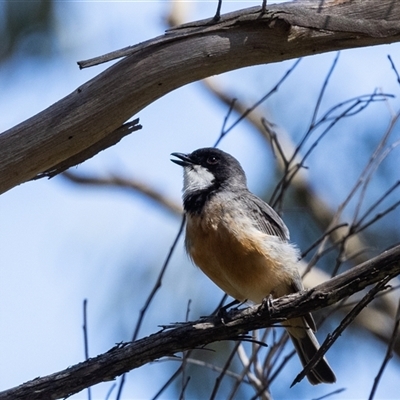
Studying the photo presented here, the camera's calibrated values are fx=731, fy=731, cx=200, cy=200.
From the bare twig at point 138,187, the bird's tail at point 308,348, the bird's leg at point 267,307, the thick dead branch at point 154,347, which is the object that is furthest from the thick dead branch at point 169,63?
the bare twig at point 138,187

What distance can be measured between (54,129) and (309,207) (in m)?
4.95

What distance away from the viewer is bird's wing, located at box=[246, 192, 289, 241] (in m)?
5.35

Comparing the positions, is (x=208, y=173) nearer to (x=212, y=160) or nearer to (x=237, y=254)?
(x=212, y=160)

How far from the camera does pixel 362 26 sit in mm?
4203

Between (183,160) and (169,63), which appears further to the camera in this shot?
(183,160)

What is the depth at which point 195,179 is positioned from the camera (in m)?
6.00

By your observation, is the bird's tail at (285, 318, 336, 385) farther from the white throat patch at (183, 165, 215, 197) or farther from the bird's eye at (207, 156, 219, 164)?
the bird's eye at (207, 156, 219, 164)

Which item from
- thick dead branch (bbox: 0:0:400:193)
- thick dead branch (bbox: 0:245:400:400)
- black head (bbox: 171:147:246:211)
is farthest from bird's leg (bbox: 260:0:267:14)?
black head (bbox: 171:147:246:211)

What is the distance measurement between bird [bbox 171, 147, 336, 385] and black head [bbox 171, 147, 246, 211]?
0.02 meters

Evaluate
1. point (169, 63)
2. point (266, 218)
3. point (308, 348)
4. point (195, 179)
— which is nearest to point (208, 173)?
point (195, 179)

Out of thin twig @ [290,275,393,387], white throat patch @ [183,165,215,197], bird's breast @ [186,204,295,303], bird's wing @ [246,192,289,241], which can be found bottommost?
thin twig @ [290,275,393,387]

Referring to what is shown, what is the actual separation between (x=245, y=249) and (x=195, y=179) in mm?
1125

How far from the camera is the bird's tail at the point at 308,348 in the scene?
5484 millimetres

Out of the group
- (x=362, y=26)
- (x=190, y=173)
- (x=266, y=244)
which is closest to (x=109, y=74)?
(x=362, y=26)
